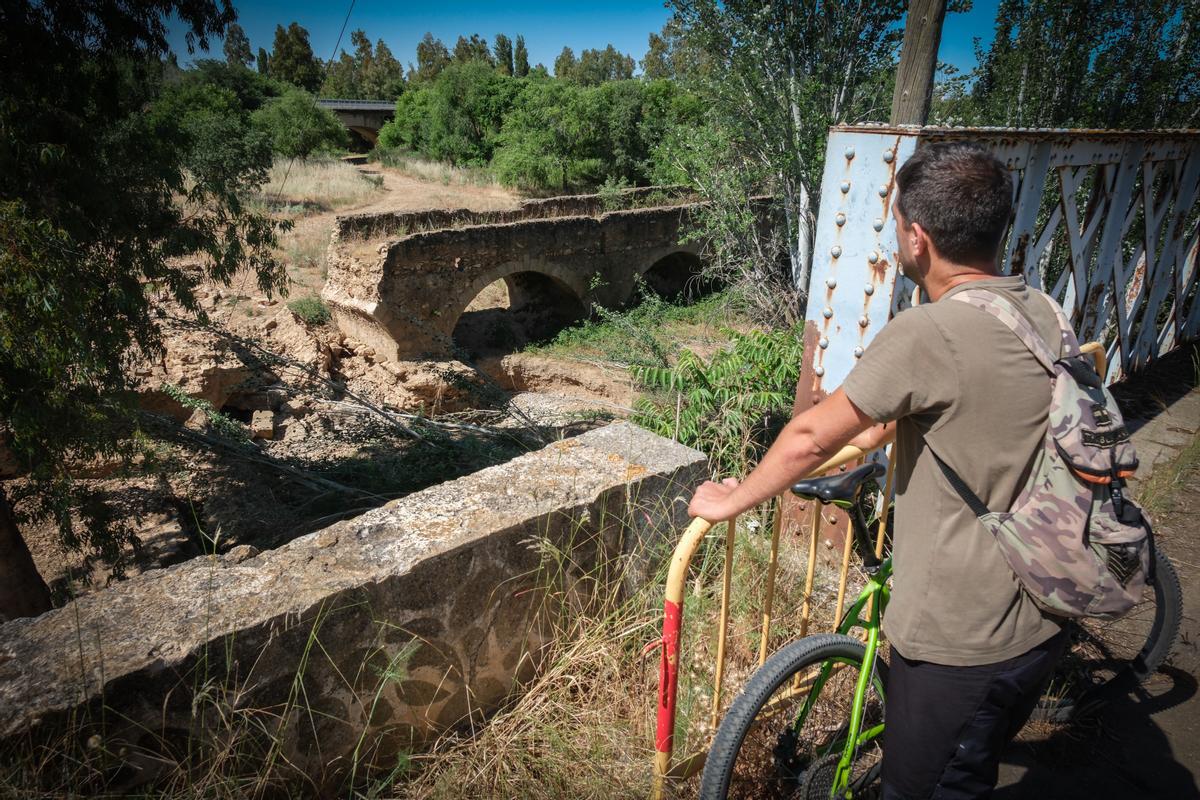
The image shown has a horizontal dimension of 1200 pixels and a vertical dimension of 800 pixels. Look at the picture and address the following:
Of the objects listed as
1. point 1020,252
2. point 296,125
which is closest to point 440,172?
point 296,125

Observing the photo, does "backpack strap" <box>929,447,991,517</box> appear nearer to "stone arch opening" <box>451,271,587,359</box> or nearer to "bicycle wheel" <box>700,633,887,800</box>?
"bicycle wheel" <box>700,633,887,800</box>

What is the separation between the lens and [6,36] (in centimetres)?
441

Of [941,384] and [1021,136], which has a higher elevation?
[1021,136]

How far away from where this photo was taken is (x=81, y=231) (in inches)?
186

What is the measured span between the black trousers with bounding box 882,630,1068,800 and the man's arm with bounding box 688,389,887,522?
447 millimetres

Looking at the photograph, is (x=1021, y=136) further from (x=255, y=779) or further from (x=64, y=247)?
(x=64, y=247)

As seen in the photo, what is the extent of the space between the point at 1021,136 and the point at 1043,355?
1.91 meters

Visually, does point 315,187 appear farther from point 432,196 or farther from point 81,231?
point 81,231

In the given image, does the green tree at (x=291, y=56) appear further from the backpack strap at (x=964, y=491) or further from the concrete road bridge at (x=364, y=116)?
the backpack strap at (x=964, y=491)

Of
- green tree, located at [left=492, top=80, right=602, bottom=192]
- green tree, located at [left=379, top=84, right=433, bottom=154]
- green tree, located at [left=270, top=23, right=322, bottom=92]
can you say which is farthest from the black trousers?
green tree, located at [left=270, top=23, right=322, bottom=92]

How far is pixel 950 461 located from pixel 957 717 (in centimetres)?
52

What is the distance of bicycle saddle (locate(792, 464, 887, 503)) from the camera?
1640mm

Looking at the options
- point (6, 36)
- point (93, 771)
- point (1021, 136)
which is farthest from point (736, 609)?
point (6, 36)

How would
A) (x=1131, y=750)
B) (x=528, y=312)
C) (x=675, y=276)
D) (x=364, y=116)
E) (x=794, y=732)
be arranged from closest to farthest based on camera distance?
(x=794, y=732) < (x=1131, y=750) < (x=528, y=312) < (x=675, y=276) < (x=364, y=116)
